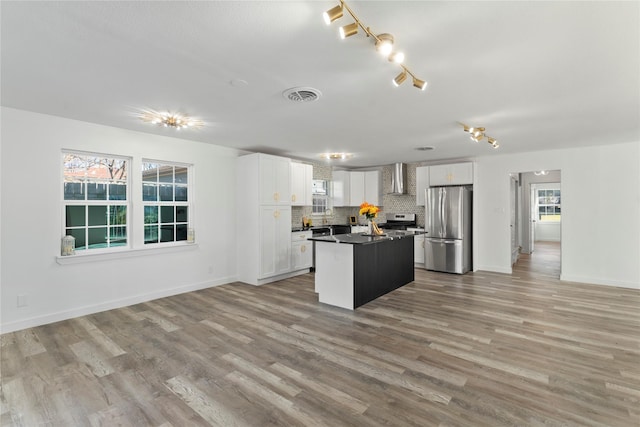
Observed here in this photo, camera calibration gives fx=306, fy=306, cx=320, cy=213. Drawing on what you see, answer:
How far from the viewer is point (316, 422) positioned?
1.95 metres

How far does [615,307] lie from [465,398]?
3602mm

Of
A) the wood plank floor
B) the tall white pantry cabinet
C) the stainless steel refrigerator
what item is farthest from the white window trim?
the stainless steel refrigerator

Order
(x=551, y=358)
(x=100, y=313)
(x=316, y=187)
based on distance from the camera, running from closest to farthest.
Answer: (x=551, y=358)
(x=100, y=313)
(x=316, y=187)

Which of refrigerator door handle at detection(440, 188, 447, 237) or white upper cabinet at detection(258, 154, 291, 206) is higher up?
white upper cabinet at detection(258, 154, 291, 206)

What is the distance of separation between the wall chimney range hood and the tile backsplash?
16 centimetres

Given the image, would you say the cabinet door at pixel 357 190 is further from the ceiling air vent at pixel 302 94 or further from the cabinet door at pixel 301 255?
the ceiling air vent at pixel 302 94

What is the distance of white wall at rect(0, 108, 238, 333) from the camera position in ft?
11.3

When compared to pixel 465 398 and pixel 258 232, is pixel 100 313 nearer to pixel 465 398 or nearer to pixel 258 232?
pixel 258 232

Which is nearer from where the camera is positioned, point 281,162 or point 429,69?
point 429,69

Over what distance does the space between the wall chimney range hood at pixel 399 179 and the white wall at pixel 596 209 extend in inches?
81.4

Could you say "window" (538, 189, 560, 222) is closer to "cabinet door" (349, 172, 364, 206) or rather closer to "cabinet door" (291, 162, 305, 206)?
"cabinet door" (349, 172, 364, 206)

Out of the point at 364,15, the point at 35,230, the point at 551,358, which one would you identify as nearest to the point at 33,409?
the point at 35,230

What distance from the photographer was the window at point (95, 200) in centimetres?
401

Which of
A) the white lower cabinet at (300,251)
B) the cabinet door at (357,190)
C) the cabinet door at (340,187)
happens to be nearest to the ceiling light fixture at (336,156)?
the cabinet door at (340,187)
